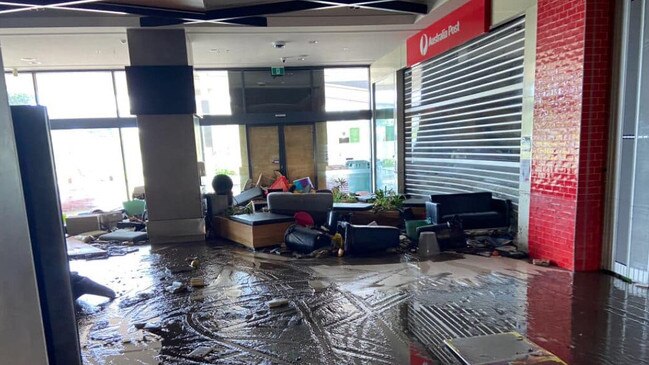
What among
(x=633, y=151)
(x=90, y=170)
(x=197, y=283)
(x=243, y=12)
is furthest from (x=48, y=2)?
(x=633, y=151)

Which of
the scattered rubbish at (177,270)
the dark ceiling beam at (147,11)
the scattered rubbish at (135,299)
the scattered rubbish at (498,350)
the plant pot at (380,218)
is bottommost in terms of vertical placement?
the scattered rubbish at (177,270)

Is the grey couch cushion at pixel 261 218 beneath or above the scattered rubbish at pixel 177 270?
above

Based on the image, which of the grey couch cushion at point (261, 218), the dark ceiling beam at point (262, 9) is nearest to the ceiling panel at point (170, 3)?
the dark ceiling beam at point (262, 9)

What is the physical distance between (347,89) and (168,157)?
5.53 m

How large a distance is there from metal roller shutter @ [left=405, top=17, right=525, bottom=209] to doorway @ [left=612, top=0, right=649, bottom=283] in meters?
1.28

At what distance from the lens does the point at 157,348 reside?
9.83ft

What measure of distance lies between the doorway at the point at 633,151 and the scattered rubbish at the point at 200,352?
4144mm

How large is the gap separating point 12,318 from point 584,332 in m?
3.53

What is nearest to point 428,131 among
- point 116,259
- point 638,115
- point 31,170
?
point 638,115

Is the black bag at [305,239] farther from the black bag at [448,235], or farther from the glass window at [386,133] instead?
the glass window at [386,133]

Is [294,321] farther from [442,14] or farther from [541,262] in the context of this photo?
[442,14]

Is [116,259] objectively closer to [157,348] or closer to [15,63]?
[157,348]

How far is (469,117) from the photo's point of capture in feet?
21.2

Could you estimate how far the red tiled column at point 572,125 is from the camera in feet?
13.2
